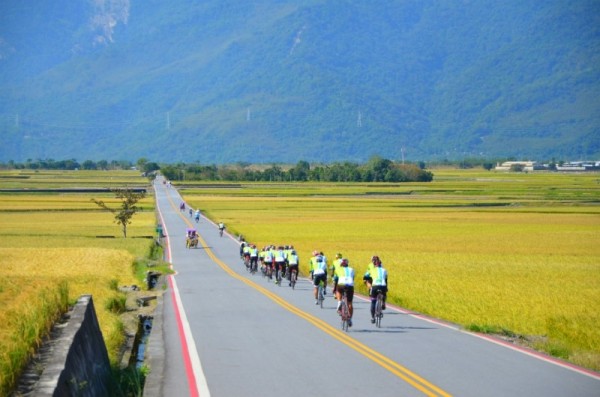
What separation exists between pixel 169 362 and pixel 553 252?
36.9 metres

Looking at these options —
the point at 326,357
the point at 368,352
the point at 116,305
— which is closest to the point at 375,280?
the point at 368,352

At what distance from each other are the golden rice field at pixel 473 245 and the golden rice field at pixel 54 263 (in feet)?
28.5

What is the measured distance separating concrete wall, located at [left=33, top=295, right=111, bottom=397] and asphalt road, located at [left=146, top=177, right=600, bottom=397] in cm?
98

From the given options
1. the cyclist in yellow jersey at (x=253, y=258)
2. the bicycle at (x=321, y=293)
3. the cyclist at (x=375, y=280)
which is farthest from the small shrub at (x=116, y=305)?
the cyclist in yellow jersey at (x=253, y=258)

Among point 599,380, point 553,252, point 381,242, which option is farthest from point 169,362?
point 381,242

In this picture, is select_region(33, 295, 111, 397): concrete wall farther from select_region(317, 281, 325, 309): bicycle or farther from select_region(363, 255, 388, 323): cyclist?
select_region(317, 281, 325, 309): bicycle

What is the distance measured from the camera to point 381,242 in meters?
59.3

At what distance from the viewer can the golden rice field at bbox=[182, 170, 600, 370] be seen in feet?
82.9

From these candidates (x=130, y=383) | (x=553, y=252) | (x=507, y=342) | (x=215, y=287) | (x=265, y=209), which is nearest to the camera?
(x=130, y=383)

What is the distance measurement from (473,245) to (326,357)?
39456 millimetres

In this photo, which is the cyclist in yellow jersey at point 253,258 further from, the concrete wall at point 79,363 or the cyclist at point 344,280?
the concrete wall at point 79,363

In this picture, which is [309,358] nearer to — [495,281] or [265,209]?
[495,281]

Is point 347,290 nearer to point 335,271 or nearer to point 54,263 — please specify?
point 335,271

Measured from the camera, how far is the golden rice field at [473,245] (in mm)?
25266
